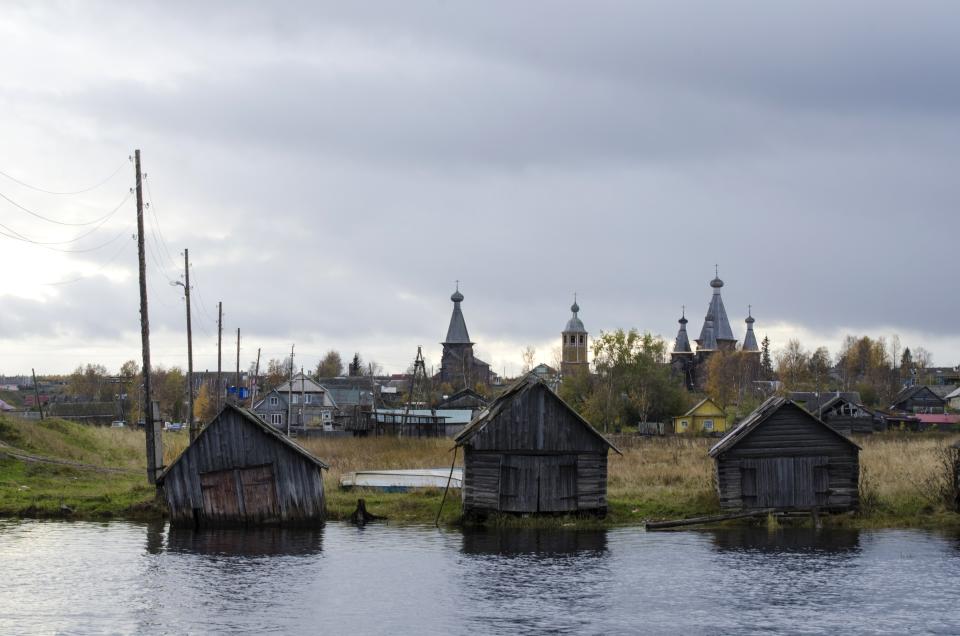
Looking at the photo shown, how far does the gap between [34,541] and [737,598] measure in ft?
80.6

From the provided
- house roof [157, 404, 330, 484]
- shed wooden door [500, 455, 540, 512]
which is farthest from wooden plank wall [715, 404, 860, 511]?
house roof [157, 404, 330, 484]

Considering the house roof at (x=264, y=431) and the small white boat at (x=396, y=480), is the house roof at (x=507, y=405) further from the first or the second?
the small white boat at (x=396, y=480)

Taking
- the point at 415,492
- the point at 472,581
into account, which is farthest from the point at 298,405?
the point at 472,581

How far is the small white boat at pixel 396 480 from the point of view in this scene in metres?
55.4

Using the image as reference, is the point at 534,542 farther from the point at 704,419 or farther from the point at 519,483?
the point at 704,419

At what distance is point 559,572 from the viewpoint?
37.1m

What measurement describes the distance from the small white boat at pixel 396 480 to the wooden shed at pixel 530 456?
7.98 m

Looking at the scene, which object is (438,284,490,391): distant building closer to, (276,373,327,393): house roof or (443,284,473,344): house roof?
(443,284,473,344): house roof

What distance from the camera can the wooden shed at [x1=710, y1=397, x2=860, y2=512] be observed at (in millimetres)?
46969

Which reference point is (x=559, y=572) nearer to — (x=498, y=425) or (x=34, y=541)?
(x=498, y=425)

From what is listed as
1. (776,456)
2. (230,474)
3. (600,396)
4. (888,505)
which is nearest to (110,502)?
(230,474)

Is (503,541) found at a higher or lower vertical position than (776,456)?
lower

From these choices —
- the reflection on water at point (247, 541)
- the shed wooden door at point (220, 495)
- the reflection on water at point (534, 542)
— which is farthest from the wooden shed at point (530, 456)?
the shed wooden door at point (220, 495)

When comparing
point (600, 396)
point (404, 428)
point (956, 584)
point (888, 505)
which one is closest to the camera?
point (956, 584)
